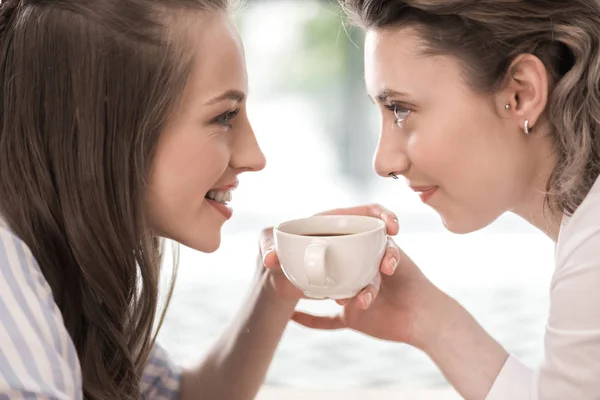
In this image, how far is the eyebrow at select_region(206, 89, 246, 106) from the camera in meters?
1.36

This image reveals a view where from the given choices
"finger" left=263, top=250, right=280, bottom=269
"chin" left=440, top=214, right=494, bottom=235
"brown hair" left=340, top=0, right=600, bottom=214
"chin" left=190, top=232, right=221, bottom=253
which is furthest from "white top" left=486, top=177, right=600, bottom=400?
"chin" left=190, top=232, right=221, bottom=253

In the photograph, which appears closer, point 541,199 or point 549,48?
point 549,48

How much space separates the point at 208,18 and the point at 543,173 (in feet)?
2.33

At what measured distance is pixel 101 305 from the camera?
1.31 m

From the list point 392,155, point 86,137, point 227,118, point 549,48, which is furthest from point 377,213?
point 86,137

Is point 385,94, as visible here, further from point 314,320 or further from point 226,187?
point 314,320

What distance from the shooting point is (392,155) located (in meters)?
1.57

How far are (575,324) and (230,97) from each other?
0.68 m

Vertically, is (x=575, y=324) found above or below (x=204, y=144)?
below

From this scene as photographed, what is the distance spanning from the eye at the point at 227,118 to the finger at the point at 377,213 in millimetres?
237

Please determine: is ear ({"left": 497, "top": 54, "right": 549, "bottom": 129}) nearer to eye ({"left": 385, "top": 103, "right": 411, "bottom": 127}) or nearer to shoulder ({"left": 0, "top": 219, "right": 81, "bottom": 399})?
eye ({"left": 385, "top": 103, "right": 411, "bottom": 127})

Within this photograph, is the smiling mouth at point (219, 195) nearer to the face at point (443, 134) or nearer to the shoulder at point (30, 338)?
the face at point (443, 134)

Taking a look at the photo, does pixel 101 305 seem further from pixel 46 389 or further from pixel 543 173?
pixel 543 173

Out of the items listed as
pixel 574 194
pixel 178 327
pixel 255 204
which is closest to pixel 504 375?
pixel 574 194
